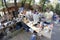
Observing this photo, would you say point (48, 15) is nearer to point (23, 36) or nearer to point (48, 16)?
point (48, 16)

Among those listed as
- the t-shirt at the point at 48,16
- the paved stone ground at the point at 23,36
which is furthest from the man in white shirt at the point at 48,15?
the paved stone ground at the point at 23,36

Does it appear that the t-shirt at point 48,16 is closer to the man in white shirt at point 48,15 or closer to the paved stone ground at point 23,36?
the man in white shirt at point 48,15

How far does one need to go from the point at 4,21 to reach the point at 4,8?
175mm

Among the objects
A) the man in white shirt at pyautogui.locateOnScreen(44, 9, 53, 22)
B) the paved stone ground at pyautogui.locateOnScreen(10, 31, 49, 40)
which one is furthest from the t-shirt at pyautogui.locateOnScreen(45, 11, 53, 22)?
the paved stone ground at pyautogui.locateOnScreen(10, 31, 49, 40)

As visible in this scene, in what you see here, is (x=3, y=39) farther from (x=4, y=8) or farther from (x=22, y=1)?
(x=22, y=1)

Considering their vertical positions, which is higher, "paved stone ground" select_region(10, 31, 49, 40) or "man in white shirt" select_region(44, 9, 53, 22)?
"man in white shirt" select_region(44, 9, 53, 22)

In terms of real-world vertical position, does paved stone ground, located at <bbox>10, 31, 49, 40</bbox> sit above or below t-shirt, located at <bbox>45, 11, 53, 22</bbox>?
below

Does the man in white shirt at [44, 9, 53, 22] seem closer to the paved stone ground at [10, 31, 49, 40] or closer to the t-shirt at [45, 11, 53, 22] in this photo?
the t-shirt at [45, 11, 53, 22]

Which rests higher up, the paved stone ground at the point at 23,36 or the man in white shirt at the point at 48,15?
the man in white shirt at the point at 48,15

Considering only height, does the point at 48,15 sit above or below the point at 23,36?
above

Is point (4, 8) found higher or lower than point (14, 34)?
higher

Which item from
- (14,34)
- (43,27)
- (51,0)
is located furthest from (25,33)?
(51,0)

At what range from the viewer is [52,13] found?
193cm

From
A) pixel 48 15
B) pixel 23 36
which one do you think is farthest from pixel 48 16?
pixel 23 36
